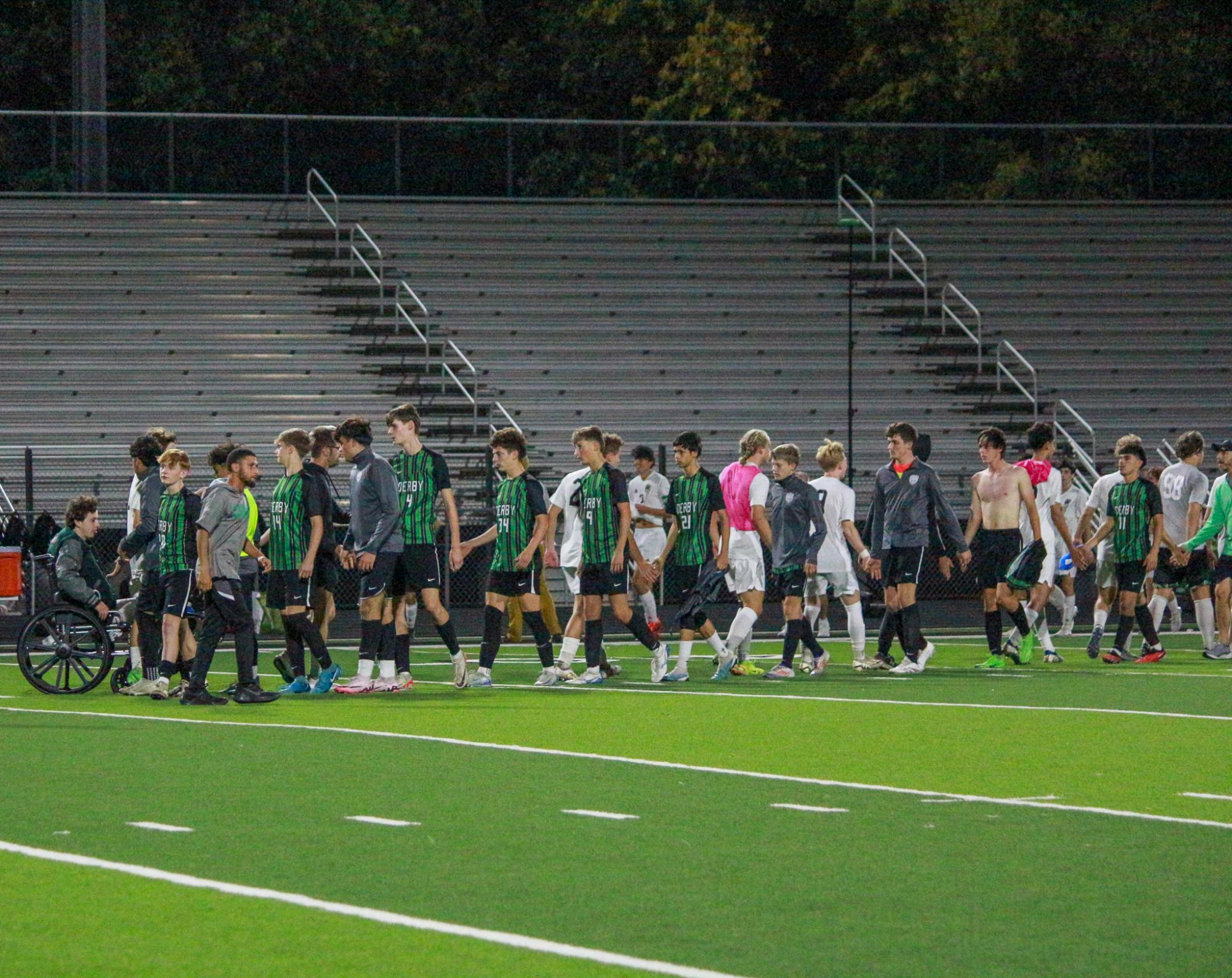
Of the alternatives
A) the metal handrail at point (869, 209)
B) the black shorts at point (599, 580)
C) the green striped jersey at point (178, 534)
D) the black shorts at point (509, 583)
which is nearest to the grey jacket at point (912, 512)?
the black shorts at point (599, 580)

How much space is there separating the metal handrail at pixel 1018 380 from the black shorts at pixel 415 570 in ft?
51.9

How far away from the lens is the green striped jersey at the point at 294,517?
15.4 m

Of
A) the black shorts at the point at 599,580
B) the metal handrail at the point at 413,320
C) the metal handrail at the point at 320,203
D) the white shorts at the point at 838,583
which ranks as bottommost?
the white shorts at the point at 838,583

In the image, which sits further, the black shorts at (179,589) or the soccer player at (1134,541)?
the soccer player at (1134,541)

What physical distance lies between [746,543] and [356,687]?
139 inches

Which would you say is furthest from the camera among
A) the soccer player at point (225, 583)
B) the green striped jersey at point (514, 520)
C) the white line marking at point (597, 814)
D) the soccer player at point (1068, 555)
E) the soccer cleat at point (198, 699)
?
the soccer player at point (1068, 555)

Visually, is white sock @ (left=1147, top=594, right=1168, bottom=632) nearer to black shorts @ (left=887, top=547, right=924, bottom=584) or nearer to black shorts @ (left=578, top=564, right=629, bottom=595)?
black shorts @ (left=887, top=547, right=924, bottom=584)

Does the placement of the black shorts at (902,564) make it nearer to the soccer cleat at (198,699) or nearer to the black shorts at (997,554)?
the black shorts at (997,554)

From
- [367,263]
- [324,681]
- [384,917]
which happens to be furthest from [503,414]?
[384,917]

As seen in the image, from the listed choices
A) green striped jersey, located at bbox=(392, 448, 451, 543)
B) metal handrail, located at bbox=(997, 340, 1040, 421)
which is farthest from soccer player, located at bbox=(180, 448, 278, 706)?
metal handrail, located at bbox=(997, 340, 1040, 421)

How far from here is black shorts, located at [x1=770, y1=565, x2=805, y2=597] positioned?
16750mm

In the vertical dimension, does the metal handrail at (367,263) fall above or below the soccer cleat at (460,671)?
above

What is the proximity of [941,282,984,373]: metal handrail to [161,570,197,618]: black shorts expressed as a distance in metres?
18.6

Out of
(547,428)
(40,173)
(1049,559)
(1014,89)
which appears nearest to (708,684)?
(1049,559)
